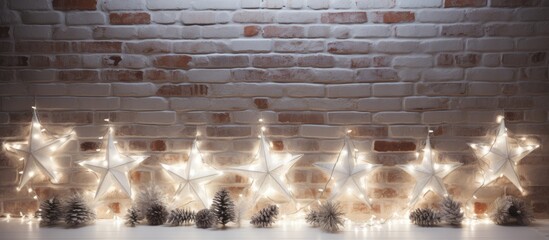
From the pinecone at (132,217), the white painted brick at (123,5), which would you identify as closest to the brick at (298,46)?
the white painted brick at (123,5)

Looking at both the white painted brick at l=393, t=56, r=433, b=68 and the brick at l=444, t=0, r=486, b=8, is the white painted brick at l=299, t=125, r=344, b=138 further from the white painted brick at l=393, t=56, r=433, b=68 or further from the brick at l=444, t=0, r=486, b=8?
the brick at l=444, t=0, r=486, b=8

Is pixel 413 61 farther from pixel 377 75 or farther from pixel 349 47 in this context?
pixel 349 47

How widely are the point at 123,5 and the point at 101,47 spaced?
0.90 feet

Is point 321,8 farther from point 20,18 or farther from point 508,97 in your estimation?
point 20,18

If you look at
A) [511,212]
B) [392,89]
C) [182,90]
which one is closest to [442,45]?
[392,89]

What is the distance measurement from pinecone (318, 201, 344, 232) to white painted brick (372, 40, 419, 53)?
94 centimetres

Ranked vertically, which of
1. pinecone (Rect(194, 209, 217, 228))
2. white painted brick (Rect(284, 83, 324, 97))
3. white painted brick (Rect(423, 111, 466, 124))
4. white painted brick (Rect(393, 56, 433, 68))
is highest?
white painted brick (Rect(393, 56, 433, 68))

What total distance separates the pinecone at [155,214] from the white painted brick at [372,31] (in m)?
1.48

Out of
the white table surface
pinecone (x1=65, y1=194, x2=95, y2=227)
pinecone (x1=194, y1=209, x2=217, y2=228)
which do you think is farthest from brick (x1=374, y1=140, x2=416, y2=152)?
pinecone (x1=65, y1=194, x2=95, y2=227)

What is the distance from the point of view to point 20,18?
260 cm

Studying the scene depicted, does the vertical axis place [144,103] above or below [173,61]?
below

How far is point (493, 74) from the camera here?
101 inches

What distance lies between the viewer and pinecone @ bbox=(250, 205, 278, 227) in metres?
2.49

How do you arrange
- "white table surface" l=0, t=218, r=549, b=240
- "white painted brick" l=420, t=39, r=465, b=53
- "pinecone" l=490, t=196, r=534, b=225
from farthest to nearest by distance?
"white painted brick" l=420, t=39, r=465, b=53
"pinecone" l=490, t=196, r=534, b=225
"white table surface" l=0, t=218, r=549, b=240
